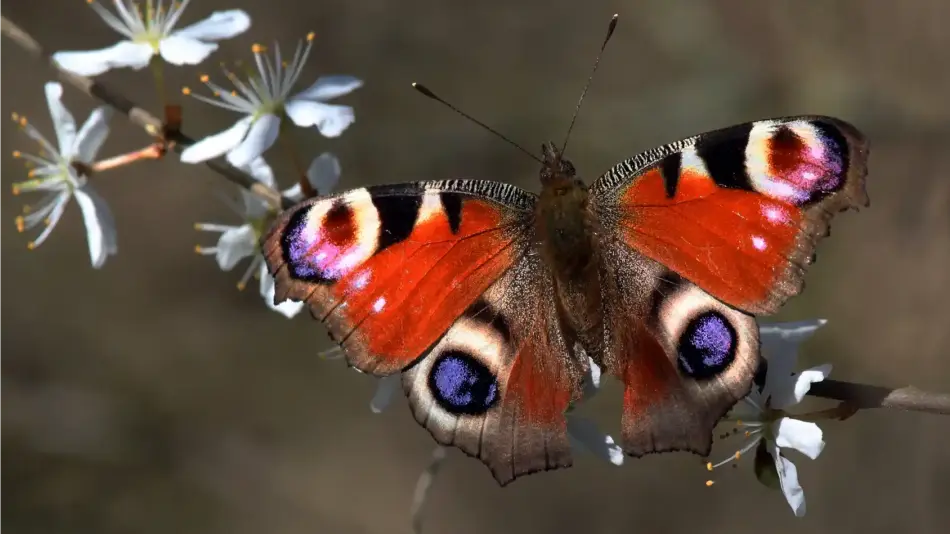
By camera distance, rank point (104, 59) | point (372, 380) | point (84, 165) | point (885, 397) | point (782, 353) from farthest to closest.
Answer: point (372, 380)
point (84, 165)
point (104, 59)
point (782, 353)
point (885, 397)

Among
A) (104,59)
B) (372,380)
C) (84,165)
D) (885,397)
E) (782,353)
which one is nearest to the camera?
(885,397)

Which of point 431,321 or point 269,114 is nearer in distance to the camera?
point 431,321

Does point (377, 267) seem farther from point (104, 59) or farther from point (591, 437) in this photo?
point (104, 59)

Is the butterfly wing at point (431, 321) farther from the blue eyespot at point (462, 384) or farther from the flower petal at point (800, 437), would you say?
the flower petal at point (800, 437)

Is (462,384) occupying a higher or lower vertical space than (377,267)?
lower

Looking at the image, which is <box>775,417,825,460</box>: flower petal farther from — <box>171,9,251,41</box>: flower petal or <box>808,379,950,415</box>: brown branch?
<box>171,9,251,41</box>: flower petal

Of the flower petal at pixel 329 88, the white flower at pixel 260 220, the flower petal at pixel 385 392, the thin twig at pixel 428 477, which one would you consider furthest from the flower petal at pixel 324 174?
the thin twig at pixel 428 477

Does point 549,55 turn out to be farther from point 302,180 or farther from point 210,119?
point 302,180

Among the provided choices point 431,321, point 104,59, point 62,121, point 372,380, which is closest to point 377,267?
point 431,321
